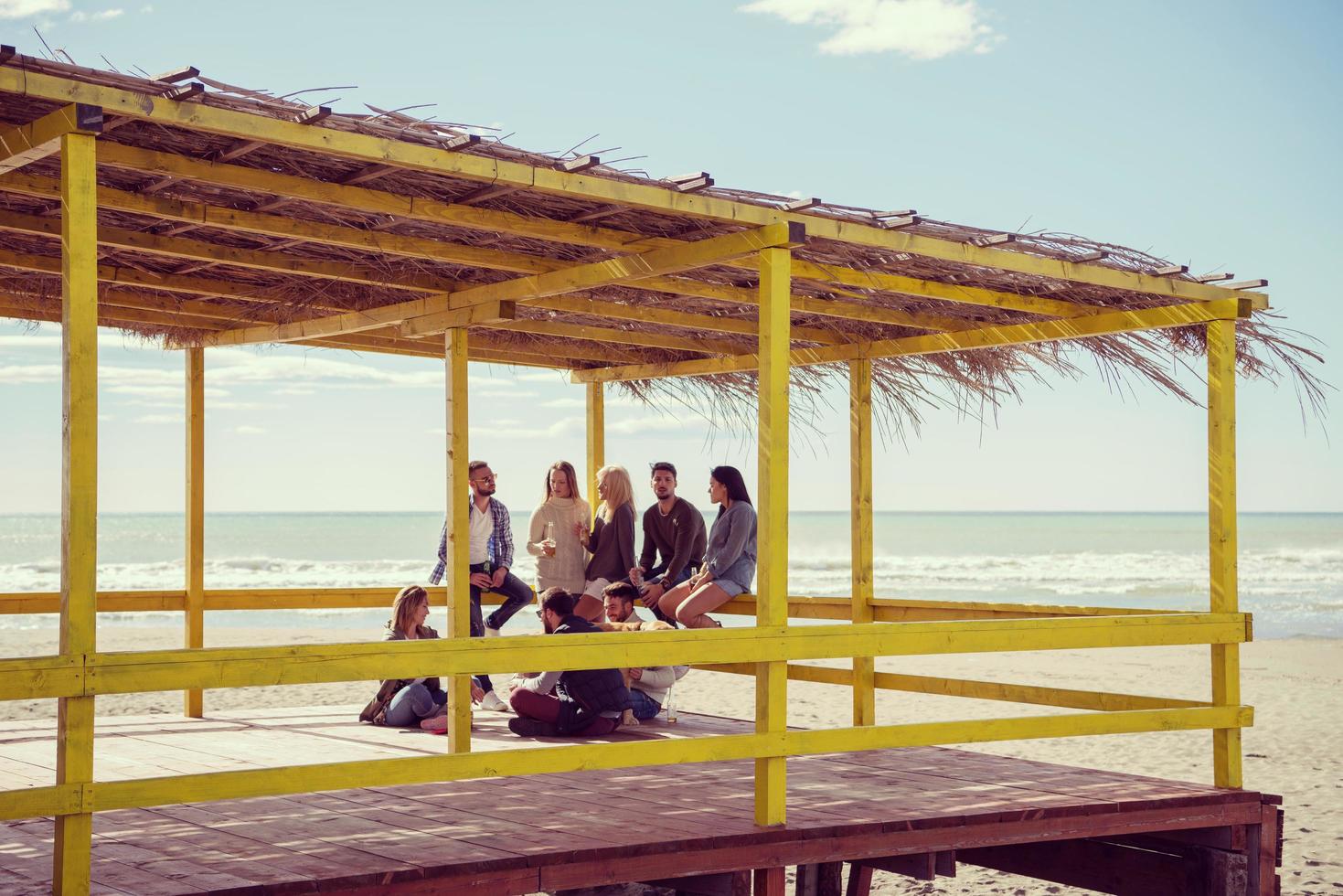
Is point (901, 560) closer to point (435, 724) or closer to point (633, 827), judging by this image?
point (435, 724)

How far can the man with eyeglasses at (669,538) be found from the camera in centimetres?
938

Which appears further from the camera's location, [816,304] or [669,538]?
[669,538]

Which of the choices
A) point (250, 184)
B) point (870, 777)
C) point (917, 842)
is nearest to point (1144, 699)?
point (870, 777)

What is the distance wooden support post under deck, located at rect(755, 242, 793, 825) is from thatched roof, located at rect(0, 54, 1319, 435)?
37 cm

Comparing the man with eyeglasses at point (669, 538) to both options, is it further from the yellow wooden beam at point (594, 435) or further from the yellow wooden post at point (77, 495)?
the yellow wooden post at point (77, 495)

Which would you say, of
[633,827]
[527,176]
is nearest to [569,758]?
[633,827]

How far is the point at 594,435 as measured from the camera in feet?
35.4

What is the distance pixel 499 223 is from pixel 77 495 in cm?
213

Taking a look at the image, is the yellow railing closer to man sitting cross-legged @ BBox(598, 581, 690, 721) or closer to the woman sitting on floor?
the woman sitting on floor

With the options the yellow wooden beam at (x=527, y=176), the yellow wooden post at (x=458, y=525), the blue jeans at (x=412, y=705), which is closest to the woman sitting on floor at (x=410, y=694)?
the blue jeans at (x=412, y=705)

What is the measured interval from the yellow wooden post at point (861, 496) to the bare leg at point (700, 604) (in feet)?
2.69

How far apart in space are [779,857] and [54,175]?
12.3 ft

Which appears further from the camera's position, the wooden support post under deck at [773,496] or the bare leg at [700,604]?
the bare leg at [700,604]

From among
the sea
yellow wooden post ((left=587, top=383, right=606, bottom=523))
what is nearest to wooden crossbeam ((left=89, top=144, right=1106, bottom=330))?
yellow wooden post ((left=587, top=383, right=606, bottom=523))
